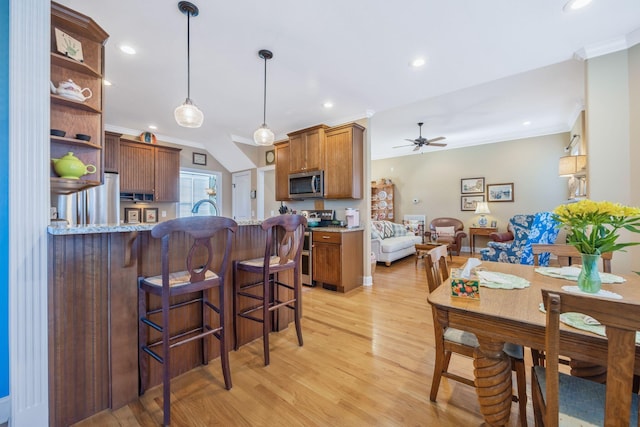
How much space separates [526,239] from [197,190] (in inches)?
273

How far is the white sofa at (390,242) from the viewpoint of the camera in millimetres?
5297

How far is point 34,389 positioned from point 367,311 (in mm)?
2613

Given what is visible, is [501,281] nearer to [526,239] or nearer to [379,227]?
[526,239]

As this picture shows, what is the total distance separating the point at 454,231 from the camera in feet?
21.6

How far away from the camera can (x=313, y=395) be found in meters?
→ 1.64

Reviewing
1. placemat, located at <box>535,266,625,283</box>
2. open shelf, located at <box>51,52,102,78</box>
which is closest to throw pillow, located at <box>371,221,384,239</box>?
placemat, located at <box>535,266,625,283</box>

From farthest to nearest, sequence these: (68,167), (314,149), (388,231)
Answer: (388,231)
(314,149)
(68,167)

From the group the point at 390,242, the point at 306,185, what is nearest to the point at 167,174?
the point at 306,185

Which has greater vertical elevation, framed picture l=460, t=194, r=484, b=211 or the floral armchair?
framed picture l=460, t=194, r=484, b=211

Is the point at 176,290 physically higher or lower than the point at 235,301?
higher

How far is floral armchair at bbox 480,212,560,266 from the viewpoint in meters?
3.65

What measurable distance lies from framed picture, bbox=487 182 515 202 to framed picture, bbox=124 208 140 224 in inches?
311

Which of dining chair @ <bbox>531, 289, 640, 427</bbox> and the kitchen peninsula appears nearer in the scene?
dining chair @ <bbox>531, 289, 640, 427</bbox>

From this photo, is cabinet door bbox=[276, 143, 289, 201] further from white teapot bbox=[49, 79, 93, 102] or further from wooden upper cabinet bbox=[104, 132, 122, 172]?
white teapot bbox=[49, 79, 93, 102]
